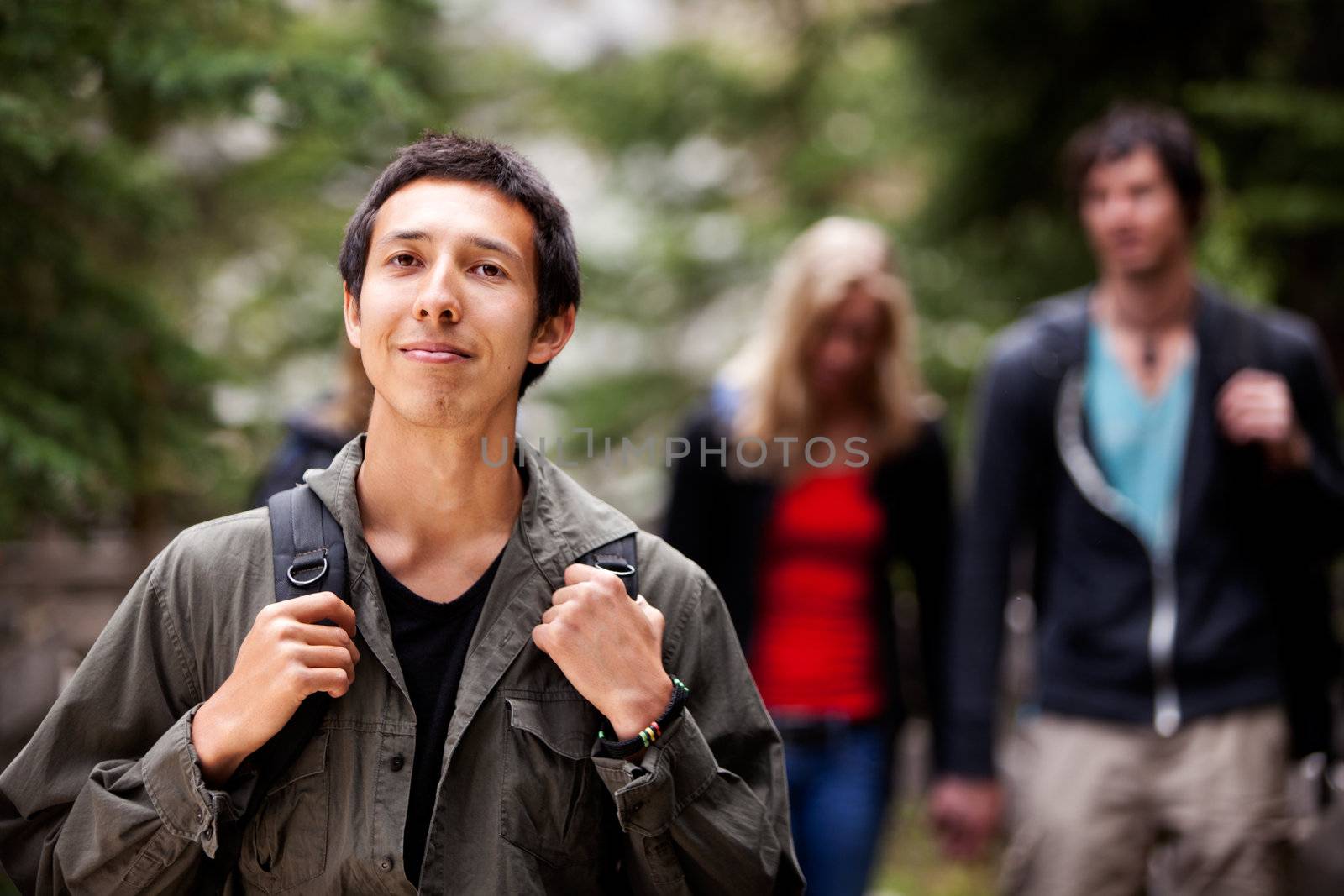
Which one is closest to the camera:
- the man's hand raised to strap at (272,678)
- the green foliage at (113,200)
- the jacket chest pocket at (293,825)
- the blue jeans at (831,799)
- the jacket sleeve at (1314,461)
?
the man's hand raised to strap at (272,678)

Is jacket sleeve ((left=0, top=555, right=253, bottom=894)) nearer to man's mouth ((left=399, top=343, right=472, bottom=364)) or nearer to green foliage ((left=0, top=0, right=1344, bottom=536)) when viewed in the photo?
man's mouth ((left=399, top=343, right=472, bottom=364))

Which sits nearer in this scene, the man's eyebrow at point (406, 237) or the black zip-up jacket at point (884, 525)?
the man's eyebrow at point (406, 237)

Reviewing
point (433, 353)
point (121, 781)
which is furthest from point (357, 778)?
point (433, 353)

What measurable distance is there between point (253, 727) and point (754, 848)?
0.78m

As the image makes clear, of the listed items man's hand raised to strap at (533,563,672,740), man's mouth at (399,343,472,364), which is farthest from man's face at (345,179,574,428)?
man's hand raised to strap at (533,563,672,740)

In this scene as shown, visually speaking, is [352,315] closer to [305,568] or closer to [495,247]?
[495,247]

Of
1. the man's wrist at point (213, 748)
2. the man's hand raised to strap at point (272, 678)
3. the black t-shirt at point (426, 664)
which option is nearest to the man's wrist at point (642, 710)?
the black t-shirt at point (426, 664)

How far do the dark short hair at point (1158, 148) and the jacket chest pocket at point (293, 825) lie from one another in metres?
3.06

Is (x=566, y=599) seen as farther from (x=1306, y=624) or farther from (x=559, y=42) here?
(x=559, y=42)

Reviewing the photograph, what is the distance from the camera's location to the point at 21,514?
3.86m

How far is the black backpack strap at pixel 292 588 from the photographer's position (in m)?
1.94

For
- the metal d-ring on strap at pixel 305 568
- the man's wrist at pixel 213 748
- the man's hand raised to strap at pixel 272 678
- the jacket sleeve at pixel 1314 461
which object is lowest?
the man's wrist at pixel 213 748

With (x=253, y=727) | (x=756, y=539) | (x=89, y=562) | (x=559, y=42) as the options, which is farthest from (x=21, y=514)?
(x=559, y=42)

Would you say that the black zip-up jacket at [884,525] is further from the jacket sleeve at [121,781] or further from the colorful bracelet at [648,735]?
the jacket sleeve at [121,781]
